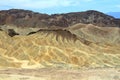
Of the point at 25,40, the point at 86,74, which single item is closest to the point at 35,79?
the point at 86,74

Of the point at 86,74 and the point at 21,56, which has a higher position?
the point at 86,74

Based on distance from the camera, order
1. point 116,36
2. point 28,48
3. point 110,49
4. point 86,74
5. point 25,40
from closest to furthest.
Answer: point 86,74
point 28,48
point 25,40
point 110,49
point 116,36

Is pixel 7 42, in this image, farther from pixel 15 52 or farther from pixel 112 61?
pixel 112 61

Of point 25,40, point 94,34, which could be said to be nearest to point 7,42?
point 25,40

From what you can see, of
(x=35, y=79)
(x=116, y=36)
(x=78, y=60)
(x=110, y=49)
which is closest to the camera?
(x=35, y=79)

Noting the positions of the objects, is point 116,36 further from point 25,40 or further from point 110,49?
point 25,40

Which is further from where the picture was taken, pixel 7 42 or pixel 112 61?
pixel 7 42
